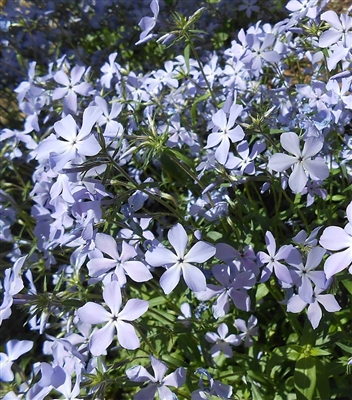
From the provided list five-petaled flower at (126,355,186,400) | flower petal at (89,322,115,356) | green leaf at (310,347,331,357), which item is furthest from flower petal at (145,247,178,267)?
green leaf at (310,347,331,357)

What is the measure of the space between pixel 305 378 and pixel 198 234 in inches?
30.0

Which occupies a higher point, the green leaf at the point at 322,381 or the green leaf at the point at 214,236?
the green leaf at the point at 214,236

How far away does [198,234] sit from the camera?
→ 179 centimetres

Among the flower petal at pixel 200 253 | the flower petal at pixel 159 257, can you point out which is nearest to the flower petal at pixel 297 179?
the flower petal at pixel 200 253

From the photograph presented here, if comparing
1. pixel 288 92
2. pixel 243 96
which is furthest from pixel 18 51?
pixel 288 92

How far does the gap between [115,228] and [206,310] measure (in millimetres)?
639

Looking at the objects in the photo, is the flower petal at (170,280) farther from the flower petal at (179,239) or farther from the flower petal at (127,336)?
the flower petal at (127,336)

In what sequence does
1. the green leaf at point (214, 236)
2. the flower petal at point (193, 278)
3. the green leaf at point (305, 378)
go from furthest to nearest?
the green leaf at point (214, 236) < the green leaf at point (305, 378) < the flower petal at point (193, 278)

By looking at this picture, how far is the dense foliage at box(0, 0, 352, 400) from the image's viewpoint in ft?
5.57

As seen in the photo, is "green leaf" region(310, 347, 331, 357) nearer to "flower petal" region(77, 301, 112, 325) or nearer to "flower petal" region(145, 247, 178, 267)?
"flower petal" region(145, 247, 178, 267)

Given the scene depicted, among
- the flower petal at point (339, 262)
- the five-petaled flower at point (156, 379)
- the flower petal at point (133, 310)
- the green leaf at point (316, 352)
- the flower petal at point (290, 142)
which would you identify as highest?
the flower petal at point (290, 142)

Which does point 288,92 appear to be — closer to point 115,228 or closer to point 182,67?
point 182,67

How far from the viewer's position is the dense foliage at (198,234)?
1.70m

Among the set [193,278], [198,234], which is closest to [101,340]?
[193,278]
